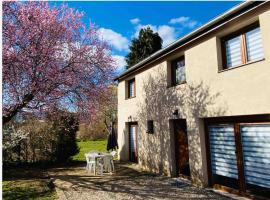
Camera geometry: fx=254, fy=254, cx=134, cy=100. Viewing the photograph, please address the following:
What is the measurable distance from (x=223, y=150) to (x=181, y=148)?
3.10 meters

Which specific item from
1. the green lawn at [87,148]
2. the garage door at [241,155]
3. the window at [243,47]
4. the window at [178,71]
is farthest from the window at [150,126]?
the green lawn at [87,148]

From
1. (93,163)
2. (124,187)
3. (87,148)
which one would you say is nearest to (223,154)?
(124,187)

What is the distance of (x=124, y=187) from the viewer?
36.2 ft

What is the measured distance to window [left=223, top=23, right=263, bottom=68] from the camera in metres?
8.62

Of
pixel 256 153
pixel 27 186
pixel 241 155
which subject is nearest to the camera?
pixel 256 153

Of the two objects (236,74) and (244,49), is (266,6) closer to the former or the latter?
(244,49)

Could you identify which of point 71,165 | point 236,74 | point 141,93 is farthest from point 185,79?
point 71,165

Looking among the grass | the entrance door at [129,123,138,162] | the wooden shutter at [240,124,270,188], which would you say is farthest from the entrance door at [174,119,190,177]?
the grass

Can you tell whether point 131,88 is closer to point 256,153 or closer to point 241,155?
point 241,155

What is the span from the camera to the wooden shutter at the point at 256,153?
8.18 metres

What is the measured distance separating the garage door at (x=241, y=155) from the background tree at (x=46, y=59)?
659 cm

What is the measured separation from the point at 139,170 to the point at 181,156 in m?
3.64

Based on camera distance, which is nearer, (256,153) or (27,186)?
(256,153)

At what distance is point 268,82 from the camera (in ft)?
25.9
